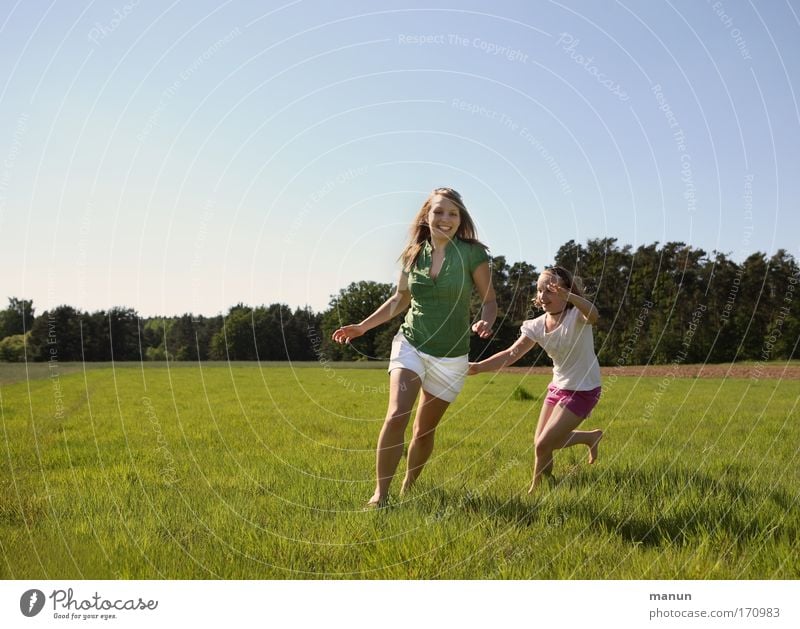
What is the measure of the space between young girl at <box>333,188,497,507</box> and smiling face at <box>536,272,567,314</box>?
2.35 ft

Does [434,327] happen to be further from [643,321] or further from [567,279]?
[643,321]

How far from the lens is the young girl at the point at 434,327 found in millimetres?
6113

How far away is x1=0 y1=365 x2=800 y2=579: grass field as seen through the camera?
4.78 meters

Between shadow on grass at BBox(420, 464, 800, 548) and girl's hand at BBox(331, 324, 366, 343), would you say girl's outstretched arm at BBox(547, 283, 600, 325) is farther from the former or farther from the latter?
girl's hand at BBox(331, 324, 366, 343)

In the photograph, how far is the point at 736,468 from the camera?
8.25m

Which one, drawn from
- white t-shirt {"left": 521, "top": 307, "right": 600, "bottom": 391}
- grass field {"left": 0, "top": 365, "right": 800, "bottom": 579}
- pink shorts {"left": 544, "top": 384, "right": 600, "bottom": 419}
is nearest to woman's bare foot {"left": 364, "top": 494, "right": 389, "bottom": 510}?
grass field {"left": 0, "top": 365, "right": 800, "bottom": 579}

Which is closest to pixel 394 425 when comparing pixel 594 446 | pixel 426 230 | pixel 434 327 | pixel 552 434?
pixel 434 327

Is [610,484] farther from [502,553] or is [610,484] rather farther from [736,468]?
[502,553]

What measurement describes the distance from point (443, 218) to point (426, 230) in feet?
1.28

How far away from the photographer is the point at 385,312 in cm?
661

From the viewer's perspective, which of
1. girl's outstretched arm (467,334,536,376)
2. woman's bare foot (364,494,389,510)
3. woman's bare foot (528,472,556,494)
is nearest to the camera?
woman's bare foot (364,494,389,510)

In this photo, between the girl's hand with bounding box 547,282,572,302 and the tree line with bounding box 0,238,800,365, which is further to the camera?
the tree line with bounding box 0,238,800,365
